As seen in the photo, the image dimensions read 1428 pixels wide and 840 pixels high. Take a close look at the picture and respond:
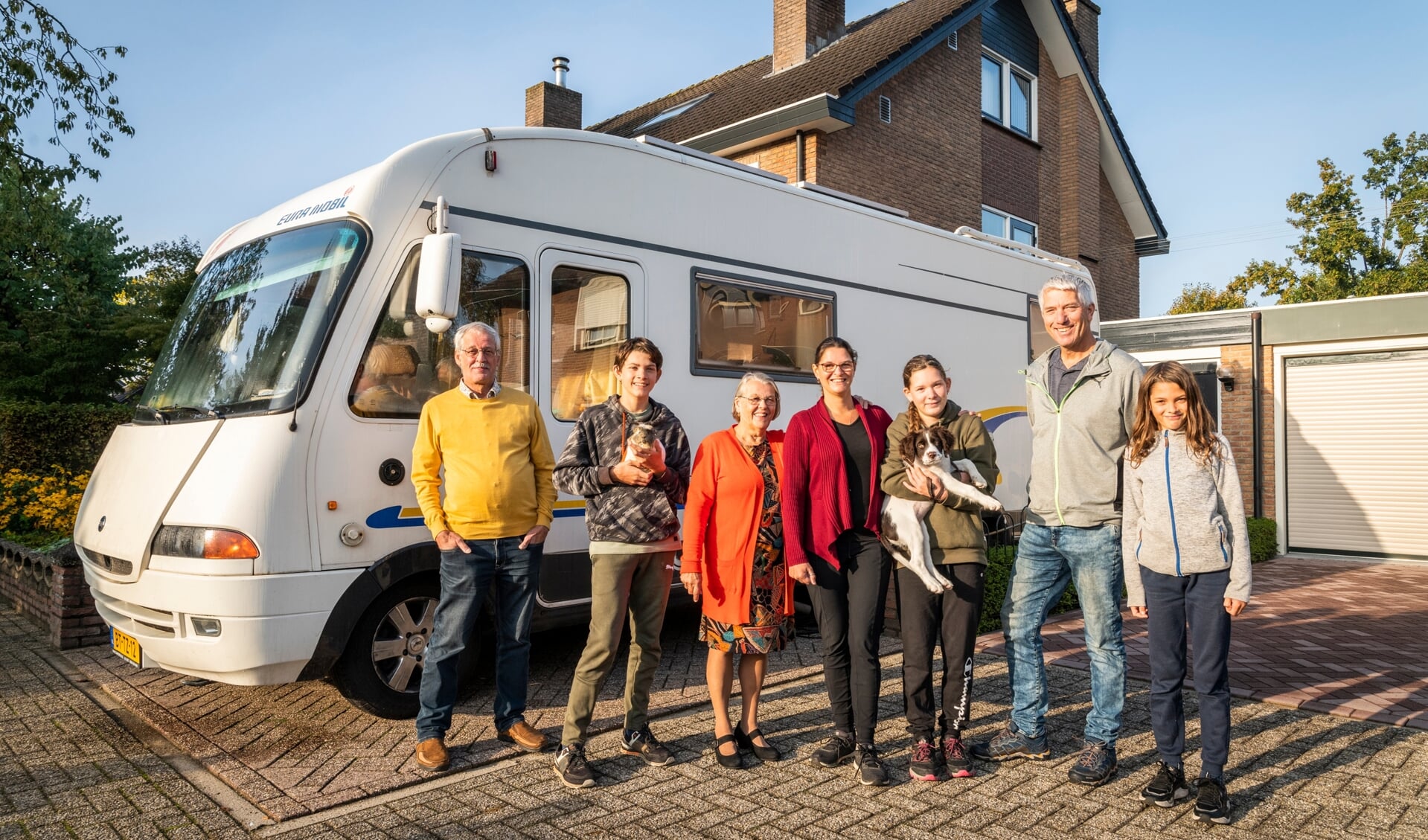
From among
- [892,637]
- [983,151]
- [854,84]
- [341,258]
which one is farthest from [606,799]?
[983,151]

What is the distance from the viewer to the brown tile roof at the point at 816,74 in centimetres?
1361

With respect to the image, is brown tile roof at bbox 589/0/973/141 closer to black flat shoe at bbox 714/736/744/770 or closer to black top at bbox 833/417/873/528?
black top at bbox 833/417/873/528

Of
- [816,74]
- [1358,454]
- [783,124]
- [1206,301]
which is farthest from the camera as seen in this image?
[1206,301]

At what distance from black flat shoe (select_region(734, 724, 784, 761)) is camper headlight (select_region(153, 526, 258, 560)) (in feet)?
7.60

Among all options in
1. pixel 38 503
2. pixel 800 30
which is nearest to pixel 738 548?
pixel 38 503

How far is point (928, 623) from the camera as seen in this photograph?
13.9ft

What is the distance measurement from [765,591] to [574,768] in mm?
1105

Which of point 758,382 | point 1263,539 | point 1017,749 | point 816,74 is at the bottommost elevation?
point 1017,749

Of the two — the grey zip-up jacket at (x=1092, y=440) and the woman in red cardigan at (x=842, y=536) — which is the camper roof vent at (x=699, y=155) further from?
the grey zip-up jacket at (x=1092, y=440)

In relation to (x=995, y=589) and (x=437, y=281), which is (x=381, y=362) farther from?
(x=995, y=589)

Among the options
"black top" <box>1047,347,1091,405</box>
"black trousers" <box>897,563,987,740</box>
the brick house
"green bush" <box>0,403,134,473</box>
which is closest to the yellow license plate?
"black trousers" <box>897,563,987,740</box>

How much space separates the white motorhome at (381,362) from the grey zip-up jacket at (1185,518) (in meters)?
2.83

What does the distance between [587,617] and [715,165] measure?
297 cm

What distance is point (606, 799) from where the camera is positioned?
403cm
